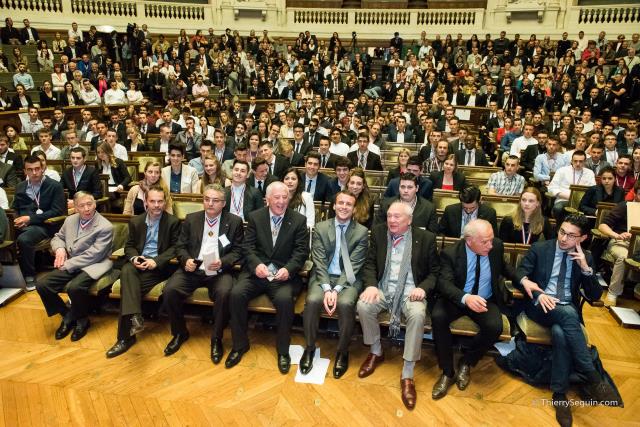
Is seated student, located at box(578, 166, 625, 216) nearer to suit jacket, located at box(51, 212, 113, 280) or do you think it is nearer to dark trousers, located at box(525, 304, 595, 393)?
dark trousers, located at box(525, 304, 595, 393)

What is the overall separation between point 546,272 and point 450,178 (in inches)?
78.5

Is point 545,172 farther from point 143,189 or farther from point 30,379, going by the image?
point 30,379

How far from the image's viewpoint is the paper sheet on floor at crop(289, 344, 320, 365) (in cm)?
291

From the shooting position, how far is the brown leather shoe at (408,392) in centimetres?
252

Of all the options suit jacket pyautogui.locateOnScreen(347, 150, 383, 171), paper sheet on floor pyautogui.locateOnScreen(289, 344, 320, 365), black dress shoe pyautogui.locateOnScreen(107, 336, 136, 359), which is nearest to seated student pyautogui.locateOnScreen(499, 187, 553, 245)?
paper sheet on floor pyautogui.locateOnScreen(289, 344, 320, 365)

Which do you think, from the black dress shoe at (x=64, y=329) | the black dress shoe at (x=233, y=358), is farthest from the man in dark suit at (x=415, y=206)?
the black dress shoe at (x=64, y=329)

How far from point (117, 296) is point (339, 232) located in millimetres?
1605

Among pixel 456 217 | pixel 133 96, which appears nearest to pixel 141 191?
pixel 456 217

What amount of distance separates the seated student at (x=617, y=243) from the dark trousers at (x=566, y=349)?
1.32 meters

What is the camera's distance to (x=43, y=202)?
3980 mm

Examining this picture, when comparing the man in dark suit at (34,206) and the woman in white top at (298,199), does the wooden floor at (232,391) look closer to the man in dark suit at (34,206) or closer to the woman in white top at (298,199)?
the man in dark suit at (34,206)

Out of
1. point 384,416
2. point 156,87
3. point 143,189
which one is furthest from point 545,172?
point 156,87

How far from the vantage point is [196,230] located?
10.4ft

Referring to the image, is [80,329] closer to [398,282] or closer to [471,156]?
[398,282]
